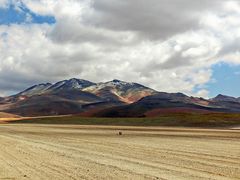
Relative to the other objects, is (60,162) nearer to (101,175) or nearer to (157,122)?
(101,175)

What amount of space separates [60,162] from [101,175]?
193 inches

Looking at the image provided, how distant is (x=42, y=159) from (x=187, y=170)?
8.34m

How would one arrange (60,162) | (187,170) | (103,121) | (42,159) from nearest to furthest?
(187,170), (60,162), (42,159), (103,121)

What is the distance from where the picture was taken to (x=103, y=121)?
106m

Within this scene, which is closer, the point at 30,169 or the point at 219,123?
the point at 30,169

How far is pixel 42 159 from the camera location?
22203 mm

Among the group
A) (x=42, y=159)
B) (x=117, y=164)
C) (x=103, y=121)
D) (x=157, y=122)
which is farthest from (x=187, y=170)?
(x=103, y=121)

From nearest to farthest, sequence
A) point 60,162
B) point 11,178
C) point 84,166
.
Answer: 1. point 11,178
2. point 84,166
3. point 60,162

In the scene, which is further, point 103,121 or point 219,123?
point 103,121

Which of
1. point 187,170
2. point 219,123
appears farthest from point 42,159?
point 219,123

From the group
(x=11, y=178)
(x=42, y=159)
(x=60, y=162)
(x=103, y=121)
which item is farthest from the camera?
(x=103, y=121)

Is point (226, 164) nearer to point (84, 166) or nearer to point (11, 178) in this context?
point (84, 166)

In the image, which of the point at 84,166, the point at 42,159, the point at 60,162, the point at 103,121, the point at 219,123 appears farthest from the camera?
the point at 103,121

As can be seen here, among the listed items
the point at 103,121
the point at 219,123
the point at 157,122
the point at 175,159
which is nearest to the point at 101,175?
the point at 175,159
